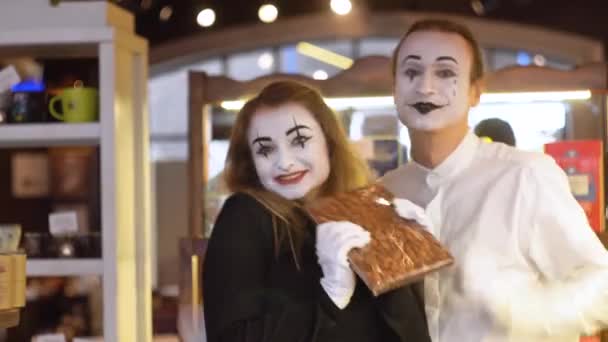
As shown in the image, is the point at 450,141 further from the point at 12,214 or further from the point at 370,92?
the point at 12,214

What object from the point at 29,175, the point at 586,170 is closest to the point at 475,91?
the point at 586,170

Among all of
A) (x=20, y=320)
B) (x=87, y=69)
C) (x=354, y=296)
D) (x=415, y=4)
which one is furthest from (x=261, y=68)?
(x=354, y=296)

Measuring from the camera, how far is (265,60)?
816 cm

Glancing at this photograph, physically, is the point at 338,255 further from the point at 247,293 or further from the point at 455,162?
the point at 455,162

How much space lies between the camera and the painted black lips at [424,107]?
162 cm

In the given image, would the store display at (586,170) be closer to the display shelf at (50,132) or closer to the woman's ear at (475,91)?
the woman's ear at (475,91)

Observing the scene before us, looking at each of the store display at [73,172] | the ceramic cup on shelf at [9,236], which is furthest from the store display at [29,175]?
the ceramic cup on shelf at [9,236]

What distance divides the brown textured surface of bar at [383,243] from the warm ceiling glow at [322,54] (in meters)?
5.71

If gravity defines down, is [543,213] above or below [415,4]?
below

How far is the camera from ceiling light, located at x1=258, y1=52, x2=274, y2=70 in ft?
26.4

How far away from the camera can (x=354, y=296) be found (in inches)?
58.5

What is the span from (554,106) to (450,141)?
1216mm

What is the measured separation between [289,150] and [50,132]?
1551mm

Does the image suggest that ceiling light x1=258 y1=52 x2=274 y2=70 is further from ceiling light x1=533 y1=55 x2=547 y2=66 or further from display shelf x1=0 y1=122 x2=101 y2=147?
display shelf x1=0 y1=122 x2=101 y2=147
